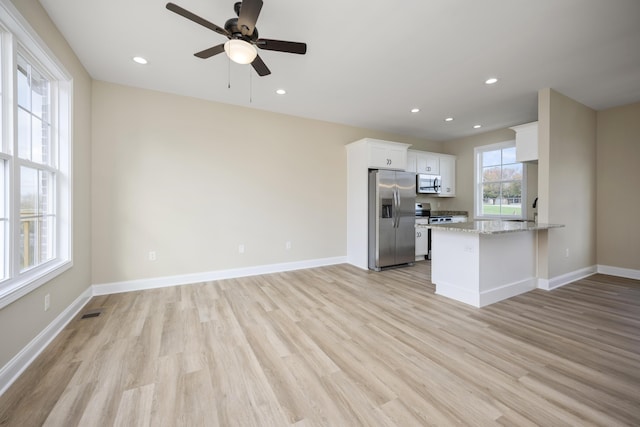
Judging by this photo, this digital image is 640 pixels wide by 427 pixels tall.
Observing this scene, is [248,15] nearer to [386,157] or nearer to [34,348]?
[34,348]

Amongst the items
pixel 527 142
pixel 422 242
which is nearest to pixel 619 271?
pixel 527 142

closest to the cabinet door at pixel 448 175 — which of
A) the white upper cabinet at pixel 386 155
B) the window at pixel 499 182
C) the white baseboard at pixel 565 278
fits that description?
the window at pixel 499 182

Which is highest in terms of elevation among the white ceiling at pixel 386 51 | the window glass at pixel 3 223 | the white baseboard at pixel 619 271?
the white ceiling at pixel 386 51

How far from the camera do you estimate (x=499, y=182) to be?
18.0 ft

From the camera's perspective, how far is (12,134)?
1830 mm

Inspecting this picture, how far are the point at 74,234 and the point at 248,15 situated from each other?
2.93 m

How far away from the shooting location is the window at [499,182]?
519cm

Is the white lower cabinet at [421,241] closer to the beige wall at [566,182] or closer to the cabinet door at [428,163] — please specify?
the cabinet door at [428,163]

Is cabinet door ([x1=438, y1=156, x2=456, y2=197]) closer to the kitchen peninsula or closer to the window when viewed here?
the window

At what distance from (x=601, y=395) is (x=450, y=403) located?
3.25 feet

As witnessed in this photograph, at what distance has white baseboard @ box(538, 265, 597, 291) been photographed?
3588 millimetres

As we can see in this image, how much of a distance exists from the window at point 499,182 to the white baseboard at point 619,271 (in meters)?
1.43

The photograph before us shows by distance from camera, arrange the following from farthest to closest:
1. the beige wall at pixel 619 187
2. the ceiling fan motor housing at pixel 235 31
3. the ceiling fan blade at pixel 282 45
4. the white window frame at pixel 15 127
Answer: the beige wall at pixel 619 187 < the ceiling fan blade at pixel 282 45 < the ceiling fan motor housing at pixel 235 31 < the white window frame at pixel 15 127

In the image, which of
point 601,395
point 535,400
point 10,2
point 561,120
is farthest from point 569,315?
point 10,2
